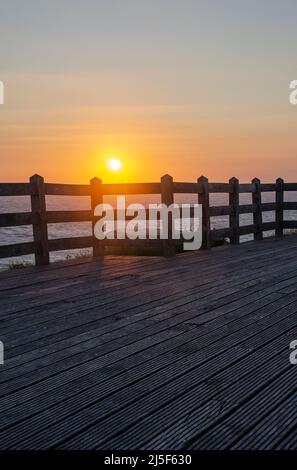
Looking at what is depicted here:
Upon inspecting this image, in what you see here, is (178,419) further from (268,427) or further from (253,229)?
(253,229)

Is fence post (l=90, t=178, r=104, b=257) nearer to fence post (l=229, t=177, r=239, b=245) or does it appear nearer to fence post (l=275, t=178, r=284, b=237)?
fence post (l=229, t=177, r=239, b=245)

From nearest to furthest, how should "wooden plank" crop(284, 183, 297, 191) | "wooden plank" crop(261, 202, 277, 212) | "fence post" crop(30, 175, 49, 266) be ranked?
"fence post" crop(30, 175, 49, 266)
"wooden plank" crop(261, 202, 277, 212)
"wooden plank" crop(284, 183, 297, 191)

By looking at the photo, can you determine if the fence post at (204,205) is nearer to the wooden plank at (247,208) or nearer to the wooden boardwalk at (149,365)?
the wooden plank at (247,208)

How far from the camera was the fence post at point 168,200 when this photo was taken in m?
10.5

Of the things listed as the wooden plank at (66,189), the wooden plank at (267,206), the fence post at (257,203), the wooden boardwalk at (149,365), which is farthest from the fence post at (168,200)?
the wooden plank at (267,206)

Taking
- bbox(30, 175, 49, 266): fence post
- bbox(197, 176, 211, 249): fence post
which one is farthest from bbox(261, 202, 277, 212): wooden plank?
bbox(30, 175, 49, 266): fence post

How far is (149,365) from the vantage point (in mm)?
3635

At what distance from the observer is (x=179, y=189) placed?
11.1m

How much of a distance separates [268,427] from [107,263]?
22.8 ft

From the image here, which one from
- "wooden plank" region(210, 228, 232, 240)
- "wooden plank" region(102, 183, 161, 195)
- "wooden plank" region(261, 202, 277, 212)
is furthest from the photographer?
"wooden plank" region(261, 202, 277, 212)

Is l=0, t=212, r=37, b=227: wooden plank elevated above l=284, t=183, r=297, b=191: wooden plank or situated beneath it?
situated beneath

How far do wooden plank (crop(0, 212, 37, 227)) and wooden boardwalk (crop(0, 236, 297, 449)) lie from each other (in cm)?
177

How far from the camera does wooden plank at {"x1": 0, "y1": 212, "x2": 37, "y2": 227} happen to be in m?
8.55
